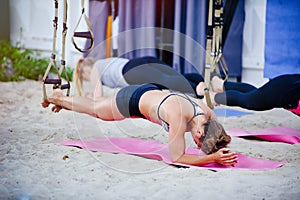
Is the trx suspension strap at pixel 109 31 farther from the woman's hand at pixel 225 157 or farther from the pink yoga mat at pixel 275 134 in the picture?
the woman's hand at pixel 225 157

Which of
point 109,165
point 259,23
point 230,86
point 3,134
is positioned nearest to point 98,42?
point 259,23

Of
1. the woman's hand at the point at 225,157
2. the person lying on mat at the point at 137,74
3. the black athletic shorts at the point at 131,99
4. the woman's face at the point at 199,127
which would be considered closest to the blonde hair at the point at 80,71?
the person lying on mat at the point at 137,74

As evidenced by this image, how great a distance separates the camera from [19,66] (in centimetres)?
514

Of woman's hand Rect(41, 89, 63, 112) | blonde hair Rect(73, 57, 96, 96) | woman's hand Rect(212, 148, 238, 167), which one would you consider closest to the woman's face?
woman's hand Rect(212, 148, 238, 167)

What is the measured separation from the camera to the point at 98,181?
69.6 inches

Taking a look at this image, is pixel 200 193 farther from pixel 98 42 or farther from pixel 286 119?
pixel 98 42

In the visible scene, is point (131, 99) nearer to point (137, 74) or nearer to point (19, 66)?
point (137, 74)

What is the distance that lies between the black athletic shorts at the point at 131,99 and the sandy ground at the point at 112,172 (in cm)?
26

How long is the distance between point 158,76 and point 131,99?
0.85 m

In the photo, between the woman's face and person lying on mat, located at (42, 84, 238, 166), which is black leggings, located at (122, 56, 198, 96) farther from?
the woman's face

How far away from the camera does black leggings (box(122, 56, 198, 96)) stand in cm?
312

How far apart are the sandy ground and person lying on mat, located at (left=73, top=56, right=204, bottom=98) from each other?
15.8 inches

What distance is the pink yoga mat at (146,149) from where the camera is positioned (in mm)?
2045

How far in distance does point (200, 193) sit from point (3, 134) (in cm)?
135
